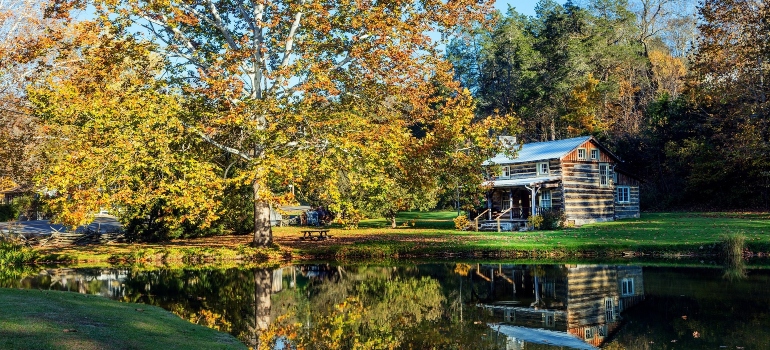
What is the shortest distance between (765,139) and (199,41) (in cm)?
3639

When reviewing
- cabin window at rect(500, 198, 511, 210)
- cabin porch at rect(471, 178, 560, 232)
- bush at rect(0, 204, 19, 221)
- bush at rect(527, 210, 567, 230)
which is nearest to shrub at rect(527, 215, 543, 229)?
bush at rect(527, 210, 567, 230)

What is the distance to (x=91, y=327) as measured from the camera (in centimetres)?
1173

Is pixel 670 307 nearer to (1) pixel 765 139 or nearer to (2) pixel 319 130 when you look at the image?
(2) pixel 319 130

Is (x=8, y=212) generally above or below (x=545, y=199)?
below

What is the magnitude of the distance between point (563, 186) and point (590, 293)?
28184 mm

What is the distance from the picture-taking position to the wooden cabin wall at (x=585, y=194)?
47531 mm

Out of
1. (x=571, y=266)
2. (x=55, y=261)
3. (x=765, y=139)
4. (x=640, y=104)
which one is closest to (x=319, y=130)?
(x=571, y=266)

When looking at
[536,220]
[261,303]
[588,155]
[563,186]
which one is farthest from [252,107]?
[588,155]

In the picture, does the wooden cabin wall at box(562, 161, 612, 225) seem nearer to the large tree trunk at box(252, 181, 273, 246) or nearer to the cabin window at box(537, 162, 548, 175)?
the cabin window at box(537, 162, 548, 175)

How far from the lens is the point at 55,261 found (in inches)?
1214

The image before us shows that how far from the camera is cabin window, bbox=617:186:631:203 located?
174 ft

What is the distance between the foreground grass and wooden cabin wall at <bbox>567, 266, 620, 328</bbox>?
8.65 metres

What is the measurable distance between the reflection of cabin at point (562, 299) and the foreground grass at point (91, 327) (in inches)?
247

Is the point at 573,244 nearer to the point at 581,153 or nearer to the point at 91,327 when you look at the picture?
the point at 581,153
